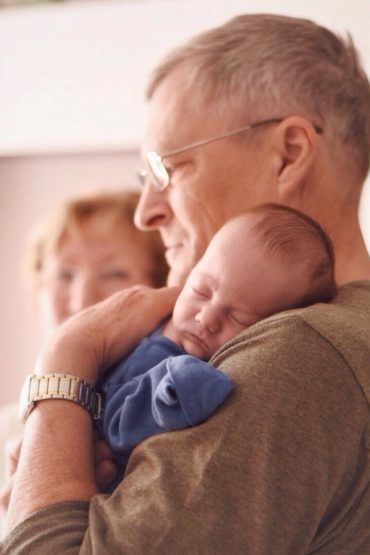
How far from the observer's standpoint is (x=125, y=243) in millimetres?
3182

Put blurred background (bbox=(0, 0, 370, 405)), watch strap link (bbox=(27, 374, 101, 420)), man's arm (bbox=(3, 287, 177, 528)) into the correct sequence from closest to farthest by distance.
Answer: man's arm (bbox=(3, 287, 177, 528)), watch strap link (bbox=(27, 374, 101, 420)), blurred background (bbox=(0, 0, 370, 405))

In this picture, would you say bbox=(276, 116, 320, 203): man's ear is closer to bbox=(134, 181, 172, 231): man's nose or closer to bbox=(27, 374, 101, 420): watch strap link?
bbox=(134, 181, 172, 231): man's nose

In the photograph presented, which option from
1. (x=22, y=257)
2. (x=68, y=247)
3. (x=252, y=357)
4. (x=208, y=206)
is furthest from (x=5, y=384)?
(x=252, y=357)

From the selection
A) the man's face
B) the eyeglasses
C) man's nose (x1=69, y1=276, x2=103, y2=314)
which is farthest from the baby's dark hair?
man's nose (x1=69, y1=276, x2=103, y2=314)

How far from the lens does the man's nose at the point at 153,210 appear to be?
64.7 inches

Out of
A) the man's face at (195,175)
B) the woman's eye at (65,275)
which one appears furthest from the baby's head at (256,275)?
the woman's eye at (65,275)

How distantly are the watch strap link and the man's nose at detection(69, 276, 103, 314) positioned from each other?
178 cm

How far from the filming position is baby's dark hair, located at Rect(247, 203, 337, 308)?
4.10 feet

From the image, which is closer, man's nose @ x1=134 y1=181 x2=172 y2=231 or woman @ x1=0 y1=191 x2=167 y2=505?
man's nose @ x1=134 y1=181 x2=172 y2=231

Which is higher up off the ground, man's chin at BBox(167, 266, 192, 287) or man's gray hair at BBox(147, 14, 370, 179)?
man's gray hair at BBox(147, 14, 370, 179)

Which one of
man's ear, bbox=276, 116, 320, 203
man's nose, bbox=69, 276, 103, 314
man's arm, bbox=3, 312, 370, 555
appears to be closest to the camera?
man's arm, bbox=3, 312, 370, 555

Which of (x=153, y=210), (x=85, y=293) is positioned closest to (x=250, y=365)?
(x=153, y=210)

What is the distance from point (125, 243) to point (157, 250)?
0.12 meters

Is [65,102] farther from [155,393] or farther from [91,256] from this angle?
[155,393]
